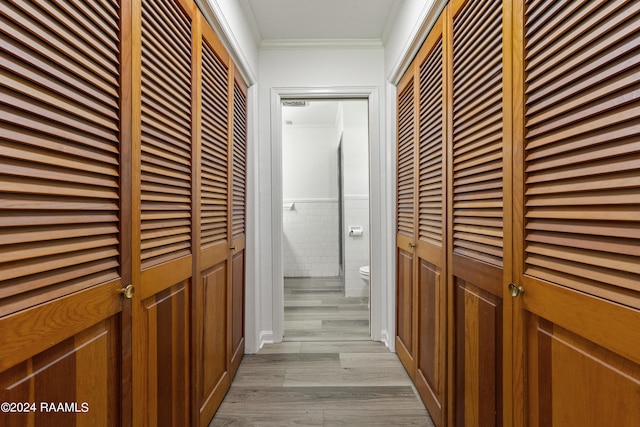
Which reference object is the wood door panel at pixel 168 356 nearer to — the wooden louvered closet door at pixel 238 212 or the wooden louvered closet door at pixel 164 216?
the wooden louvered closet door at pixel 164 216

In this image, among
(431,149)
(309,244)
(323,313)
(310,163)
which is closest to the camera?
(431,149)

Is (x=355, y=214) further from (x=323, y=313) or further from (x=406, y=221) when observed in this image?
(x=406, y=221)

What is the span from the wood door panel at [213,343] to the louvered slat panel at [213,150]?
208 millimetres

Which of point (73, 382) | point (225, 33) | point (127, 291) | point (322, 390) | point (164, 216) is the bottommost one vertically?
point (322, 390)

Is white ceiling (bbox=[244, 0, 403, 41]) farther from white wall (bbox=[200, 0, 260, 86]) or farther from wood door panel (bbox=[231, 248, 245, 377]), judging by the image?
wood door panel (bbox=[231, 248, 245, 377])

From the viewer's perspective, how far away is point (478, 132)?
1.18m

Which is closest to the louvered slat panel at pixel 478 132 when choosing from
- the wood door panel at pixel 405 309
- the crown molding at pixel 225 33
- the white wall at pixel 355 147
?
the wood door panel at pixel 405 309

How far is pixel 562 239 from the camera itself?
768 mm

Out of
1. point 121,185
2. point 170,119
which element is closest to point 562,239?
point 121,185

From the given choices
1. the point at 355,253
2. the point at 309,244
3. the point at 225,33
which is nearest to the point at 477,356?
the point at 225,33

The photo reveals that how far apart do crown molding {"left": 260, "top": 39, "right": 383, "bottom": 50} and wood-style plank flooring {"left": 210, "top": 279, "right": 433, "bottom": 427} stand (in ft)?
7.67

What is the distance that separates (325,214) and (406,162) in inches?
110

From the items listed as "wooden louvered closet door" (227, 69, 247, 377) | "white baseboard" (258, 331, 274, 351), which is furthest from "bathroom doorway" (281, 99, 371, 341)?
"wooden louvered closet door" (227, 69, 247, 377)

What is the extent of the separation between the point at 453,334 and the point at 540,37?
112 cm
